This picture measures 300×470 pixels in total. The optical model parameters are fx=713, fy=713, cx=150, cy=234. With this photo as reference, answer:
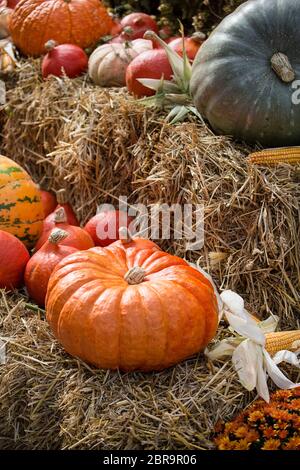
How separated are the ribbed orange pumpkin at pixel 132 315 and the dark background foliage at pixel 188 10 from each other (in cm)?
240

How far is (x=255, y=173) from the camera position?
3.21 meters

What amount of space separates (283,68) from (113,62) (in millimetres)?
1577

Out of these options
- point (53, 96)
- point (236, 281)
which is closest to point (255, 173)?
point (236, 281)

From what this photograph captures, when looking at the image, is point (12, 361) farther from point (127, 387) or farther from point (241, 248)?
point (241, 248)

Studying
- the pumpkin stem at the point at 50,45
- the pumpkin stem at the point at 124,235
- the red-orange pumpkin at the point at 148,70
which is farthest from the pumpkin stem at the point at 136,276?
the pumpkin stem at the point at 50,45

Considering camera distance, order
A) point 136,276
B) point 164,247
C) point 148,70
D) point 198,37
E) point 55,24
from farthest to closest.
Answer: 1. point 55,24
2. point 198,37
3. point 148,70
4. point 164,247
5. point 136,276

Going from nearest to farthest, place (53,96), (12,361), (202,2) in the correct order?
(12,361), (53,96), (202,2)

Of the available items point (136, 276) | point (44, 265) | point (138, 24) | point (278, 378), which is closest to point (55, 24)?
point (138, 24)

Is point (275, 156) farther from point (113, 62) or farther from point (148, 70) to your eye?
point (113, 62)

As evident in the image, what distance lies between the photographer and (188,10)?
17.6 feet

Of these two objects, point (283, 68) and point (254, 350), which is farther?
point (283, 68)

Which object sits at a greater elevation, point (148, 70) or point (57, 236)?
point (148, 70)

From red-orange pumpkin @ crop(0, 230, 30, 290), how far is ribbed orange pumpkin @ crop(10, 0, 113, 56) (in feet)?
6.99

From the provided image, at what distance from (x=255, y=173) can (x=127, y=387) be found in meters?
1.13
